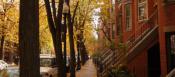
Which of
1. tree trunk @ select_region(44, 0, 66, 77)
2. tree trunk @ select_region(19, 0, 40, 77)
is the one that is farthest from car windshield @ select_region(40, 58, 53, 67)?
tree trunk @ select_region(19, 0, 40, 77)

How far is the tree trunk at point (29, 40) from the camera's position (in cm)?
842

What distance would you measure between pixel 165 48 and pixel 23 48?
11818 millimetres

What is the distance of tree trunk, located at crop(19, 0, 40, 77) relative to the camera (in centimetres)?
842

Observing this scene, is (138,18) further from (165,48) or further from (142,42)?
(165,48)

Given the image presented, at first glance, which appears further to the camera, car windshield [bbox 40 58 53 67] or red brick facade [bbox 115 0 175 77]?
car windshield [bbox 40 58 53 67]

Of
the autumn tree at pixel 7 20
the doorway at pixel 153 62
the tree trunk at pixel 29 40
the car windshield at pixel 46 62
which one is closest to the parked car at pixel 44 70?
the car windshield at pixel 46 62

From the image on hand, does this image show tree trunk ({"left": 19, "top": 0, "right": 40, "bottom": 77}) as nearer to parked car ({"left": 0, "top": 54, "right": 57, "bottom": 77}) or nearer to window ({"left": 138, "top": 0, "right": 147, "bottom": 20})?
parked car ({"left": 0, "top": 54, "right": 57, "bottom": 77})

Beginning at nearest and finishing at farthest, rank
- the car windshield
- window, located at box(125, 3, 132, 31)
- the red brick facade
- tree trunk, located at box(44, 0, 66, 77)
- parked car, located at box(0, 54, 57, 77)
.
→ parked car, located at box(0, 54, 57, 77) < the red brick facade < tree trunk, located at box(44, 0, 66, 77) < the car windshield < window, located at box(125, 3, 132, 31)

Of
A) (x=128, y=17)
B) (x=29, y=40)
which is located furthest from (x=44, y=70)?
(x=29, y=40)

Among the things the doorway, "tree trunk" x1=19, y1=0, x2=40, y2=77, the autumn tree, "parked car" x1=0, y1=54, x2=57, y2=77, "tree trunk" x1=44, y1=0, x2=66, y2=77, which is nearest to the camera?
"tree trunk" x1=19, y1=0, x2=40, y2=77

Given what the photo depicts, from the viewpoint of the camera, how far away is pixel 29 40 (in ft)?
27.8

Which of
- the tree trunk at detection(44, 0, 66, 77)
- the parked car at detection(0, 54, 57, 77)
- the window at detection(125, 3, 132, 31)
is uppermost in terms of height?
the window at detection(125, 3, 132, 31)

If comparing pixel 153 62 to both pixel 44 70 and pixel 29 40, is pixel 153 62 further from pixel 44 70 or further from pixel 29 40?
pixel 29 40

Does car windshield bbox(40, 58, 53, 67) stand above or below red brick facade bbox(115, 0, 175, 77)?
below
